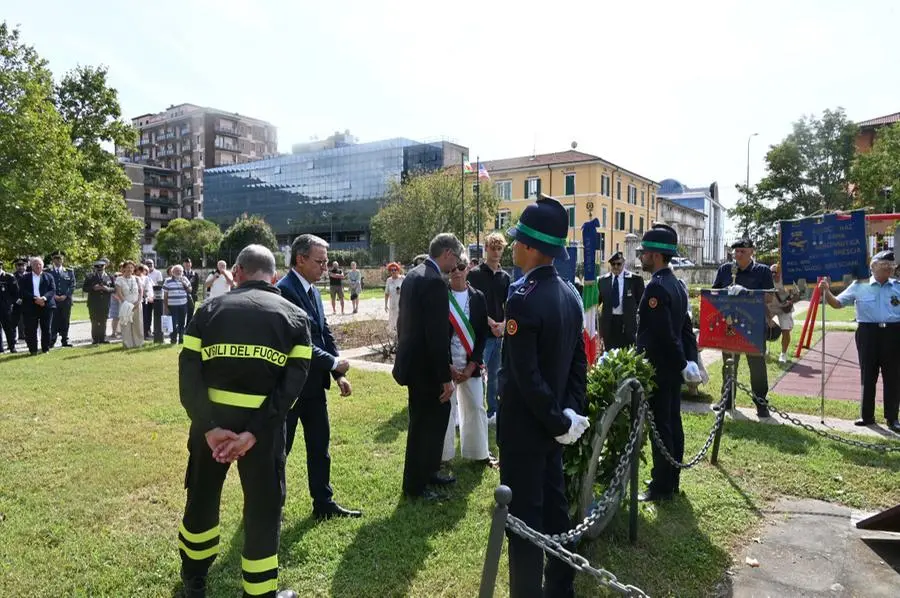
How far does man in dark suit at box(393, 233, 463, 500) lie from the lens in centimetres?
433

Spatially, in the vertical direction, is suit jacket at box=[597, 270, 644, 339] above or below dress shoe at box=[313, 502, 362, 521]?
above

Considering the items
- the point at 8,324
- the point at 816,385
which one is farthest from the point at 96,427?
the point at 816,385

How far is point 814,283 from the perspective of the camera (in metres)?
7.13

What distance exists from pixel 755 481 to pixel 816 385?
5196 millimetres

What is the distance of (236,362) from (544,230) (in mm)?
1742

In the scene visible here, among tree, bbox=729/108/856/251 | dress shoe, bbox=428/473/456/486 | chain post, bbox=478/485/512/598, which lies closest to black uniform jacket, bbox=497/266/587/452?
chain post, bbox=478/485/512/598

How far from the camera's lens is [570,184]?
60.2 m

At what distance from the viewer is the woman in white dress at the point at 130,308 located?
12898mm

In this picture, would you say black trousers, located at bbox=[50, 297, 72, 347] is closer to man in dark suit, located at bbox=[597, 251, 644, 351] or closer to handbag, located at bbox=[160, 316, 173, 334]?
handbag, located at bbox=[160, 316, 173, 334]

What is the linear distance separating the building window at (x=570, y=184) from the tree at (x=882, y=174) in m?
28.7

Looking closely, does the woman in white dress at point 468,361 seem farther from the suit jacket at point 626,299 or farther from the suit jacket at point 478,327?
the suit jacket at point 626,299

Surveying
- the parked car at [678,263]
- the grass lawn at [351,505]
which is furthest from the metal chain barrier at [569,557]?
the parked car at [678,263]

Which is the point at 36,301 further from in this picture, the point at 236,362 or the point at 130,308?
the point at 236,362

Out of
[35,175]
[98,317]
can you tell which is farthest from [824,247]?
[35,175]
